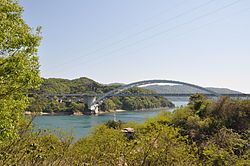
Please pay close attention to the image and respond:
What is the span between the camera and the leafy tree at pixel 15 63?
6367 mm

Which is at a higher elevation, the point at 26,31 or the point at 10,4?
the point at 10,4

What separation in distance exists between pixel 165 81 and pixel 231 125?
39.4m

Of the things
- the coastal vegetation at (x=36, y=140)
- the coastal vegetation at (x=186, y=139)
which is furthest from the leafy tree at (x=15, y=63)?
the coastal vegetation at (x=186, y=139)

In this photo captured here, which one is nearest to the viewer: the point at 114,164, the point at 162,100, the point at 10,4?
the point at 114,164

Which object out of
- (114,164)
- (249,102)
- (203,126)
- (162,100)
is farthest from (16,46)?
(162,100)

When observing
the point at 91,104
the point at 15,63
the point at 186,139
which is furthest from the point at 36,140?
the point at 91,104

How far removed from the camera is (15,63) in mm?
6695

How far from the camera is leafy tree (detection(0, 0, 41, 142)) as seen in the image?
637cm

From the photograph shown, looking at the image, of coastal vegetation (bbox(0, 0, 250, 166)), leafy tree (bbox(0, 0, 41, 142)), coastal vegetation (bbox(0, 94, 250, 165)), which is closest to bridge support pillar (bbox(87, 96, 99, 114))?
coastal vegetation (bbox(0, 94, 250, 165))

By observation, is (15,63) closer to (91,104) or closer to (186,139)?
(186,139)

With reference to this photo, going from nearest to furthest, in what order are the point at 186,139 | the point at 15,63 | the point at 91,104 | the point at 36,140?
the point at 36,140
the point at 15,63
the point at 186,139
the point at 91,104

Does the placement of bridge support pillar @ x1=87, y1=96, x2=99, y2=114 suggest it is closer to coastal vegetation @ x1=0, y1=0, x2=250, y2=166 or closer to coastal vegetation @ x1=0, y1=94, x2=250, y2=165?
coastal vegetation @ x1=0, y1=94, x2=250, y2=165

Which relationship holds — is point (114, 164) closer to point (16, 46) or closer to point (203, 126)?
point (16, 46)

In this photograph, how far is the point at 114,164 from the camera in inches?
134
